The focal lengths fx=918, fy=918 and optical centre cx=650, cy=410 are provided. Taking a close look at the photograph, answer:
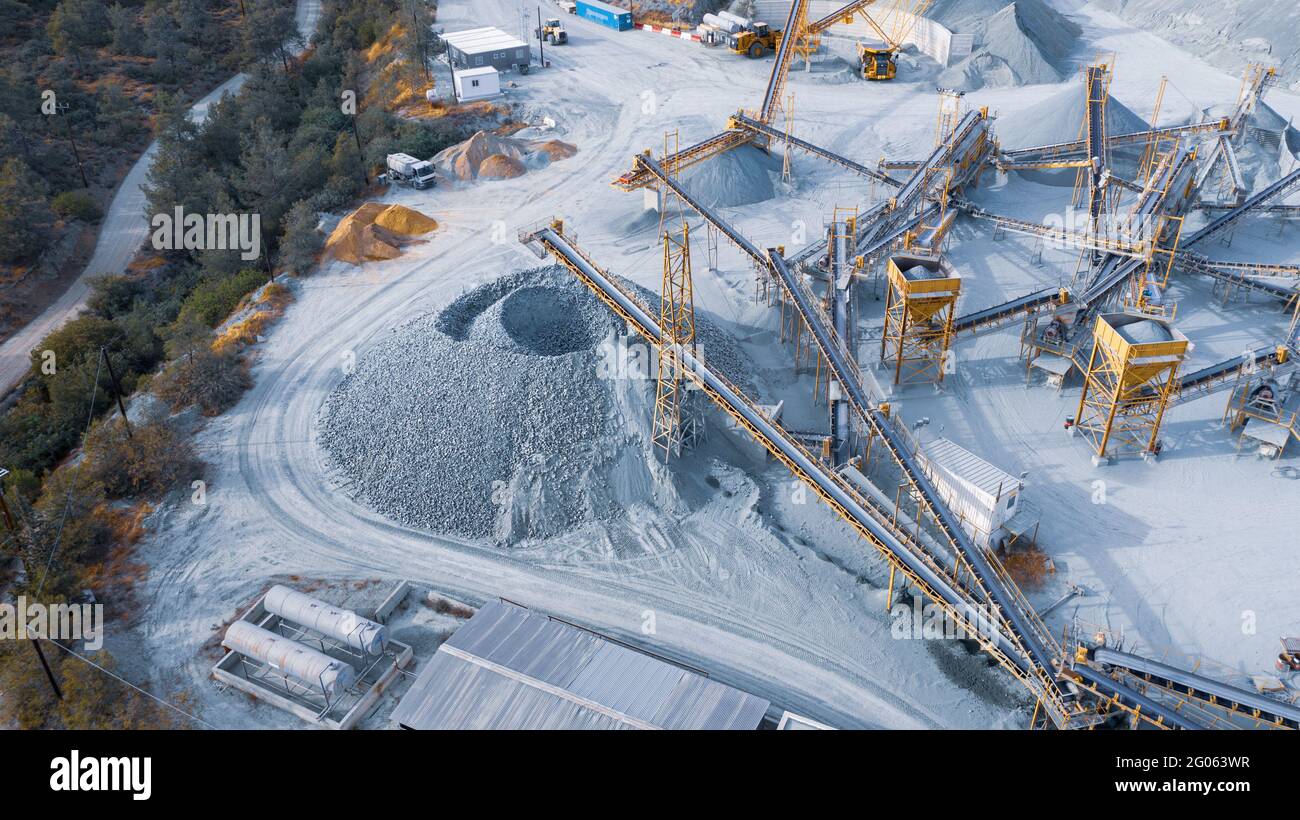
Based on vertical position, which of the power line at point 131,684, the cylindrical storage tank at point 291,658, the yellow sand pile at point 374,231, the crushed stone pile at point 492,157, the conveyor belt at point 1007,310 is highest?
the crushed stone pile at point 492,157

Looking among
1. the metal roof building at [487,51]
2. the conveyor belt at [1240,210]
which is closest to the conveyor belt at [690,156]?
the metal roof building at [487,51]

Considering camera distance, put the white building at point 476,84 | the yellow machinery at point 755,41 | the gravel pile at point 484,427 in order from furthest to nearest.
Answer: the yellow machinery at point 755,41, the white building at point 476,84, the gravel pile at point 484,427

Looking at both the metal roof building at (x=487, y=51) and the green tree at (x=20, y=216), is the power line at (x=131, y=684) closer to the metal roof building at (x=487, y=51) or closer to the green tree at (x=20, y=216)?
the green tree at (x=20, y=216)

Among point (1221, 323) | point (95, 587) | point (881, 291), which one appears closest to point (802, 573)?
point (881, 291)

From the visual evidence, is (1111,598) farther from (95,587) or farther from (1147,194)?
(95,587)

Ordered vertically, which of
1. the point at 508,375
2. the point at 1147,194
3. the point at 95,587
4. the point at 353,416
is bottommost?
the point at 95,587

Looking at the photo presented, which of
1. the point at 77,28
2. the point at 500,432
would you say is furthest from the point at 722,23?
the point at 500,432

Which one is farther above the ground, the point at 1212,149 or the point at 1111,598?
the point at 1212,149
